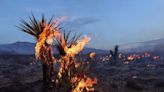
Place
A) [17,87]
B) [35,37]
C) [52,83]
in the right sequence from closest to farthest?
1. [35,37]
2. [52,83]
3. [17,87]

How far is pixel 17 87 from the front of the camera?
34.2m

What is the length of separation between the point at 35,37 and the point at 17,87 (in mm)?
10766

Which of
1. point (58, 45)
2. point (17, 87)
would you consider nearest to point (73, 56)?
point (58, 45)

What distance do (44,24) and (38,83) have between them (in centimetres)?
1273

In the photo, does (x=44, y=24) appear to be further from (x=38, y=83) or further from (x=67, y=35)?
(x=38, y=83)

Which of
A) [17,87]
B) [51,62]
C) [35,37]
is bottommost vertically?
[17,87]

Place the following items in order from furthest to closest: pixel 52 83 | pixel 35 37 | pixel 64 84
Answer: pixel 52 83 < pixel 35 37 < pixel 64 84

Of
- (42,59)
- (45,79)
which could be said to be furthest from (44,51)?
(45,79)

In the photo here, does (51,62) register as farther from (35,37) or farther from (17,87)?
(17,87)

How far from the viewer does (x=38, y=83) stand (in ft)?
119

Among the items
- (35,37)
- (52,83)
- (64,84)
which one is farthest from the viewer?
(52,83)

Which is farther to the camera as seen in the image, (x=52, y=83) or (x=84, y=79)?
(x=52, y=83)

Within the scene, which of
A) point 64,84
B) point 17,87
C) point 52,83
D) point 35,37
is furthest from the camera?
point 17,87

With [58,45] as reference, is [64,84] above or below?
below
